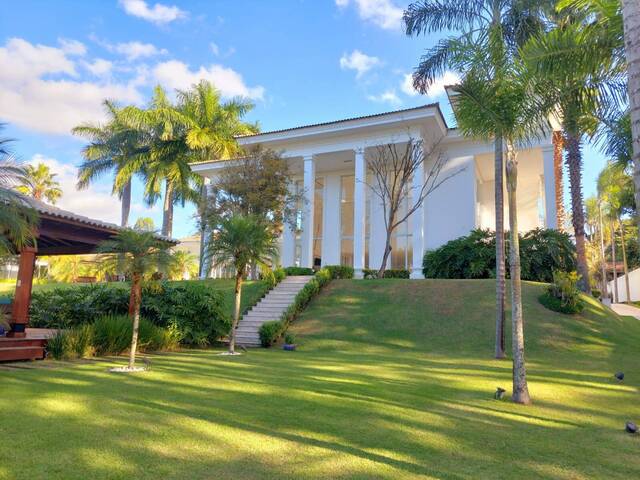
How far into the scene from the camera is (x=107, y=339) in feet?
37.2

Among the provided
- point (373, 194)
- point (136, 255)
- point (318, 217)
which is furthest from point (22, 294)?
point (318, 217)

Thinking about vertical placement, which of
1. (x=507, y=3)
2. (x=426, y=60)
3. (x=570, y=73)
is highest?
(x=507, y=3)

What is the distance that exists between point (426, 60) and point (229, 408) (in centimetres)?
1257

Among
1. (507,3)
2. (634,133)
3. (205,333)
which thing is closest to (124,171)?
(205,333)

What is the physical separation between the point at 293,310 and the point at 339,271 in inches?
200

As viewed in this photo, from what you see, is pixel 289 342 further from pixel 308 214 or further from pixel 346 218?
pixel 346 218

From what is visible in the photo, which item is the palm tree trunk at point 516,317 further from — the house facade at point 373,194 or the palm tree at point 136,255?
the house facade at point 373,194

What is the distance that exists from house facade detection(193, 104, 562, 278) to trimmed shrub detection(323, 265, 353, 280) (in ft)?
3.12

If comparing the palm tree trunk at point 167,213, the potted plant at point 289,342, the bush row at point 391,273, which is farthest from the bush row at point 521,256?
the palm tree trunk at point 167,213

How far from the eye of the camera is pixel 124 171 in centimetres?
3077

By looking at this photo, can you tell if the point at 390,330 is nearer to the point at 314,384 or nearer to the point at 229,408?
the point at 314,384

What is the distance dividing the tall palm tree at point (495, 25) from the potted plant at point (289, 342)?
19.4 ft

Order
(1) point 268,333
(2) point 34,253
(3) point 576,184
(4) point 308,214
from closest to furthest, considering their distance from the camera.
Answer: (2) point 34,253
(1) point 268,333
(3) point 576,184
(4) point 308,214

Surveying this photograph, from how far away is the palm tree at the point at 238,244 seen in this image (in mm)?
13102
